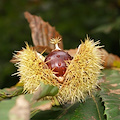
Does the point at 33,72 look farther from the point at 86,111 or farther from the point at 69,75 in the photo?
the point at 86,111

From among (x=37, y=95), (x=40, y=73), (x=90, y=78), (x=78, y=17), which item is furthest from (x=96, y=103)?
(x=78, y=17)

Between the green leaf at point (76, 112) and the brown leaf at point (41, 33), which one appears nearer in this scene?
the green leaf at point (76, 112)

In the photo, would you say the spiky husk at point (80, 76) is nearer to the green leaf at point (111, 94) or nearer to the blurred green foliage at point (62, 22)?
the green leaf at point (111, 94)

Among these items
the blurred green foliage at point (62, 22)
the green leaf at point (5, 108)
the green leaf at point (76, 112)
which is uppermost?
the blurred green foliage at point (62, 22)

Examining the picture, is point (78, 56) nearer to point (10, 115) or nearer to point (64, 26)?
point (10, 115)

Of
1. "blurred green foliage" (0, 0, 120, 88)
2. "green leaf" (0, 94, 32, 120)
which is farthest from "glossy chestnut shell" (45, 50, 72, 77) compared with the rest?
"blurred green foliage" (0, 0, 120, 88)

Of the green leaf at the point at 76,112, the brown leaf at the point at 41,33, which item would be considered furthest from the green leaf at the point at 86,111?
the brown leaf at the point at 41,33
